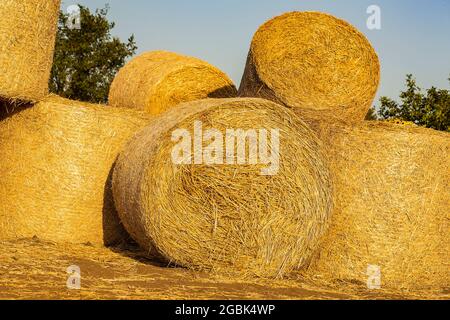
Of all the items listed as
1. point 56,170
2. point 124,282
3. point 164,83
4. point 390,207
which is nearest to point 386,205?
point 390,207

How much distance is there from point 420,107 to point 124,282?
11.7 metres

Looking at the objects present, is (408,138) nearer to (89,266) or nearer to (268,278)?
(268,278)

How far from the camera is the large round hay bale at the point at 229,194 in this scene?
6512mm

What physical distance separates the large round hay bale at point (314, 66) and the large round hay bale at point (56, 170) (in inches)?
61.9

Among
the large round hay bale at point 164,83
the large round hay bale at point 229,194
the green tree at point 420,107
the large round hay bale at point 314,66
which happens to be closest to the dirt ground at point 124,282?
the large round hay bale at point 229,194

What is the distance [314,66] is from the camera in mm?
7867

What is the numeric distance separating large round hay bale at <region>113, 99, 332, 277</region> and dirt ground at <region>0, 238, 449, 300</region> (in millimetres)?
270

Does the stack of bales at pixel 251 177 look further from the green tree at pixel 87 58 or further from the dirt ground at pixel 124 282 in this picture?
the green tree at pixel 87 58

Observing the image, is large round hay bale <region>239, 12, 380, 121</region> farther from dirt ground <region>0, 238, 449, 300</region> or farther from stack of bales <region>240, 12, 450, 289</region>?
dirt ground <region>0, 238, 449, 300</region>

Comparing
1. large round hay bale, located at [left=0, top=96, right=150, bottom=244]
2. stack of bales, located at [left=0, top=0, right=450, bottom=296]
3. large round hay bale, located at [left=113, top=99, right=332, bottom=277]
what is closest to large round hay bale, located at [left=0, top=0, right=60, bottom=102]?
stack of bales, located at [left=0, top=0, right=450, bottom=296]

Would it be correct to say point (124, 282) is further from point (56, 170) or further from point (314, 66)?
point (314, 66)

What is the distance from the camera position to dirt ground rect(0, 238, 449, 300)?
17.2 feet

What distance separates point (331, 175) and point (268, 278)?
3.50ft

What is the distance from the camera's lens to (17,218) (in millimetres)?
7648
